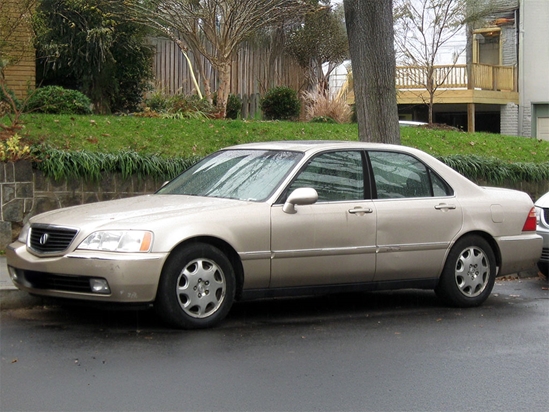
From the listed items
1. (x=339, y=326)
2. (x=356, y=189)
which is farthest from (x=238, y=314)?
(x=356, y=189)

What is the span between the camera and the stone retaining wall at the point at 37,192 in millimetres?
10984

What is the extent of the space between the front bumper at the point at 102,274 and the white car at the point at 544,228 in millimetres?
5517

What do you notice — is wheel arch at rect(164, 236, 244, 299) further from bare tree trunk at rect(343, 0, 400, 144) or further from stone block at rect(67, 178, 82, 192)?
bare tree trunk at rect(343, 0, 400, 144)

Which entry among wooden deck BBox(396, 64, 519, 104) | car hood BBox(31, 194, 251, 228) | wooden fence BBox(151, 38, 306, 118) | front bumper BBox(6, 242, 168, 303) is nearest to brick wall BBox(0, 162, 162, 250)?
car hood BBox(31, 194, 251, 228)

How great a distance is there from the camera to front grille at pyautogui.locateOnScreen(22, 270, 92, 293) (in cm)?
689

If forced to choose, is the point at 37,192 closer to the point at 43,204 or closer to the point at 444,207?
the point at 43,204

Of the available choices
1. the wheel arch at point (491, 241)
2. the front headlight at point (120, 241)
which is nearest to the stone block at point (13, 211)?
the front headlight at point (120, 241)

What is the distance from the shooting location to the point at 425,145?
53.4 ft

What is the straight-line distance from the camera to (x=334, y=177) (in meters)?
8.12

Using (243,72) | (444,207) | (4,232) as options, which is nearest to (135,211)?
(444,207)

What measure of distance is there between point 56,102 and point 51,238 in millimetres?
7997

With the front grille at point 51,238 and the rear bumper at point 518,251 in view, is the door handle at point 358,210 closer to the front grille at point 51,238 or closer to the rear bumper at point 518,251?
the rear bumper at point 518,251

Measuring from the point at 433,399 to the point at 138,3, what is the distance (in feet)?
45.9

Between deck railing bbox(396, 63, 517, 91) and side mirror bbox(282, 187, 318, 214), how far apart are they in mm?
17749
